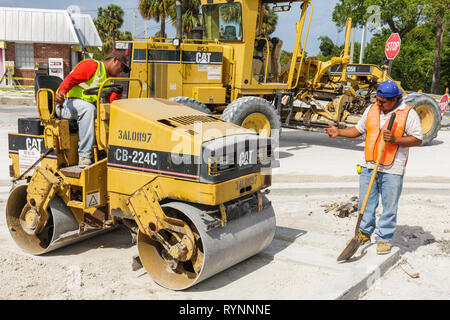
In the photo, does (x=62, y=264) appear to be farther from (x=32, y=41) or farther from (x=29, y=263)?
(x=32, y=41)

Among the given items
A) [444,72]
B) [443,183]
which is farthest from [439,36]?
[443,183]

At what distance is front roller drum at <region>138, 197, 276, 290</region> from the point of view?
4.24 meters

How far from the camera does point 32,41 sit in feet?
101

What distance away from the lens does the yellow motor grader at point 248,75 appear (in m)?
10.2

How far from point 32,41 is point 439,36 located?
25.8 m

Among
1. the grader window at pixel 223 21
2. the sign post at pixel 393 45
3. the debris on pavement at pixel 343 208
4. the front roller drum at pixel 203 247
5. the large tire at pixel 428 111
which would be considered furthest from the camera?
the large tire at pixel 428 111

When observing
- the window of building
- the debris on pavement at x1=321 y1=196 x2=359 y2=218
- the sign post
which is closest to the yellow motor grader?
the sign post

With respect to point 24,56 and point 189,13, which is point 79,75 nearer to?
point 189,13

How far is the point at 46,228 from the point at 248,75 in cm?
684

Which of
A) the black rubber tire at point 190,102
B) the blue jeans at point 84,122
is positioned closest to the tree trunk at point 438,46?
the black rubber tire at point 190,102

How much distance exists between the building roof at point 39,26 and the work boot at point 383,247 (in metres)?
29.7

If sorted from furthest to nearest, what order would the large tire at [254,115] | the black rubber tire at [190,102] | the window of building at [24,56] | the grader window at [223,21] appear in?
the window of building at [24,56] → the grader window at [223,21] → the large tire at [254,115] → the black rubber tire at [190,102]

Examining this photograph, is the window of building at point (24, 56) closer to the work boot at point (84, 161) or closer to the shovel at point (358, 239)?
the work boot at point (84, 161)

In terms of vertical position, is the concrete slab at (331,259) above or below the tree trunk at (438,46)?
below
